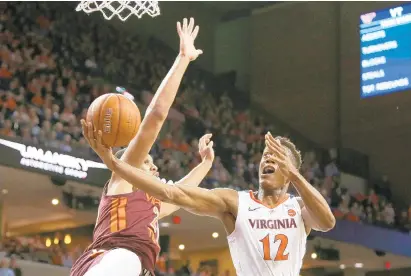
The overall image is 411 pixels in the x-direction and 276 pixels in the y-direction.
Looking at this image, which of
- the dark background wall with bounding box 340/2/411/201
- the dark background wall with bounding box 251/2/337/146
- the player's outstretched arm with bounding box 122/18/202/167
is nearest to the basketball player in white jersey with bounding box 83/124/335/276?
the player's outstretched arm with bounding box 122/18/202/167

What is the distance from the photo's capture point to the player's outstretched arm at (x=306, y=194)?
16.3ft

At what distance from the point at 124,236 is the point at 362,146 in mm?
18474

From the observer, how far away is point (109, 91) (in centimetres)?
1861

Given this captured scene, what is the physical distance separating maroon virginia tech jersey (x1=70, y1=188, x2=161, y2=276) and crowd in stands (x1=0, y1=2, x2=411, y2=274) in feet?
27.8

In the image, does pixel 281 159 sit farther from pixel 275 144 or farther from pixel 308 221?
pixel 308 221

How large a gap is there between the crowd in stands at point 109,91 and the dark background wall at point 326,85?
2.94ft

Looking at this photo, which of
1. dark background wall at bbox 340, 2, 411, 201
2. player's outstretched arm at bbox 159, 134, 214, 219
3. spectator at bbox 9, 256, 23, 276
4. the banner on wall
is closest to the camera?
player's outstretched arm at bbox 159, 134, 214, 219

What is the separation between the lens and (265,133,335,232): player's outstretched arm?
495cm

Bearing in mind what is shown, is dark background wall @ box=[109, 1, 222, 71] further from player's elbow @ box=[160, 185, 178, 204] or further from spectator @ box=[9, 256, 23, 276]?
player's elbow @ box=[160, 185, 178, 204]

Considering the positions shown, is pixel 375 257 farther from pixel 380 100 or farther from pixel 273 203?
pixel 273 203

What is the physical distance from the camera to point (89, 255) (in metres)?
5.23

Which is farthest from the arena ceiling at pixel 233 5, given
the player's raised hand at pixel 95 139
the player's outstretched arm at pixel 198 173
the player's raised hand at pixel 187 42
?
the player's raised hand at pixel 95 139

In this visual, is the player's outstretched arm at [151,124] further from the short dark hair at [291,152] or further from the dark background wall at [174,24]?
the dark background wall at [174,24]

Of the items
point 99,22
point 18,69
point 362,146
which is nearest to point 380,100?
point 362,146
